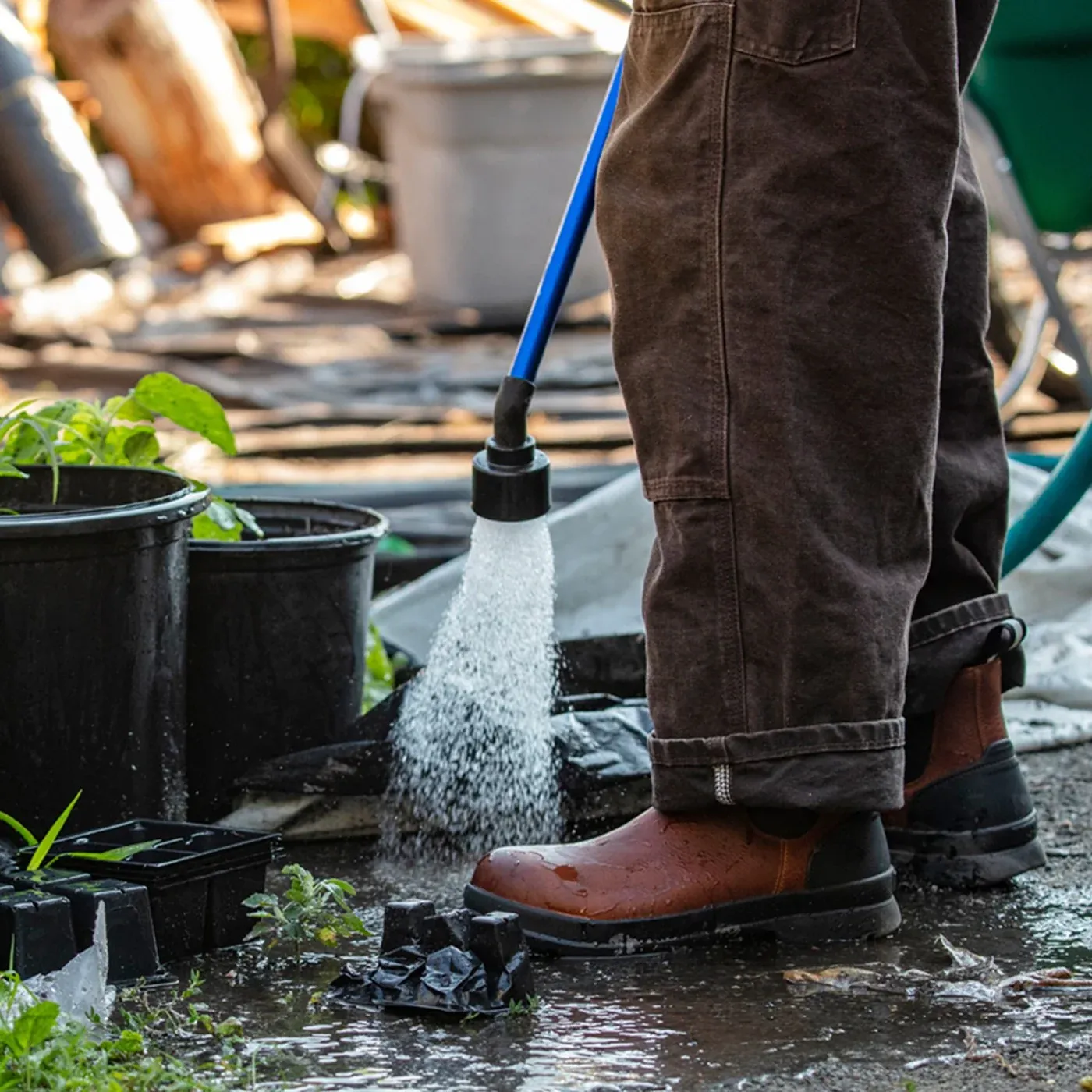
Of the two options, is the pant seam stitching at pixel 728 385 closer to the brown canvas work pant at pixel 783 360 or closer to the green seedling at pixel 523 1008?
the brown canvas work pant at pixel 783 360

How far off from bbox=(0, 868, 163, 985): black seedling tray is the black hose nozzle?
1.96ft

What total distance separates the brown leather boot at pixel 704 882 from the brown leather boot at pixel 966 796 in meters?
0.20

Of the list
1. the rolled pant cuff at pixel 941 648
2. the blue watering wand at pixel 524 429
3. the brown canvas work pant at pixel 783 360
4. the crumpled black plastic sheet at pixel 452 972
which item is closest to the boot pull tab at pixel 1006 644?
the rolled pant cuff at pixel 941 648

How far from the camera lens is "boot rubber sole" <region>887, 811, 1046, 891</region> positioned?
6.88ft

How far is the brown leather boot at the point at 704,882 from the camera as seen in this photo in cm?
188

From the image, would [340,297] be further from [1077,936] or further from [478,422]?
[1077,936]

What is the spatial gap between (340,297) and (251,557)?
629cm

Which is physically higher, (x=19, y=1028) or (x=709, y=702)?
(x=709, y=702)

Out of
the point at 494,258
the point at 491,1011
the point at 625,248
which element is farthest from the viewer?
the point at 494,258

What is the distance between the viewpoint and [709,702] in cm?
183

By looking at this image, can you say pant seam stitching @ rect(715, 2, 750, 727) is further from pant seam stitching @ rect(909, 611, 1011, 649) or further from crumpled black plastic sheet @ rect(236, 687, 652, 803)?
crumpled black plastic sheet @ rect(236, 687, 652, 803)

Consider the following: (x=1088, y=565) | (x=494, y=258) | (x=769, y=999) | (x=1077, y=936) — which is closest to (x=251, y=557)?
(x=769, y=999)

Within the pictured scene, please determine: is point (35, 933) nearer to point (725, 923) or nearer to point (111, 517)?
point (111, 517)

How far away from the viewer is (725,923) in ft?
6.25
